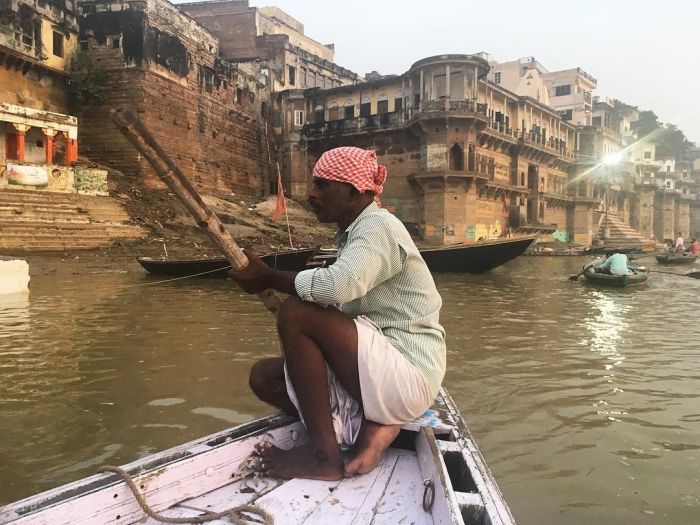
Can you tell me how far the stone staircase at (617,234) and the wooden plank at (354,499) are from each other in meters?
41.7

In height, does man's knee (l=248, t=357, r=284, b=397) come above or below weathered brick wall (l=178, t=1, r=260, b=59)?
below

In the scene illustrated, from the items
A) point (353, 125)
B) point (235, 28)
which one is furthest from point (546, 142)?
point (235, 28)

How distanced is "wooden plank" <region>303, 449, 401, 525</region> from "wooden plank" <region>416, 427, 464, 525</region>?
15 centimetres

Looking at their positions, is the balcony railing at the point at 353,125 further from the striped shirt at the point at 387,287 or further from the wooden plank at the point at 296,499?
the wooden plank at the point at 296,499

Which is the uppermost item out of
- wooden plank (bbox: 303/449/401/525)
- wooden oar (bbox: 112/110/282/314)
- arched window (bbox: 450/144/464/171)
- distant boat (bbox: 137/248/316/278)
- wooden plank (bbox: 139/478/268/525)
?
arched window (bbox: 450/144/464/171)

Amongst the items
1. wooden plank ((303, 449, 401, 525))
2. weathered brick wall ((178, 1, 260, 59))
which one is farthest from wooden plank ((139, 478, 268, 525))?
weathered brick wall ((178, 1, 260, 59))

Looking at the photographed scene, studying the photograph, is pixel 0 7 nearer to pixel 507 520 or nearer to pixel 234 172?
pixel 234 172

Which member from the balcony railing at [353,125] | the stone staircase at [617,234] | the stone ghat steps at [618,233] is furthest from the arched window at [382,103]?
the stone ghat steps at [618,233]

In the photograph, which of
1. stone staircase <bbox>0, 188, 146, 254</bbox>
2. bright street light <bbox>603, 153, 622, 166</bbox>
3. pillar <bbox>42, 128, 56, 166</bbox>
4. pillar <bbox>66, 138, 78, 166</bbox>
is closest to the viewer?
stone staircase <bbox>0, 188, 146, 254</bbox>

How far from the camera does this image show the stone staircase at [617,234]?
1583 inches

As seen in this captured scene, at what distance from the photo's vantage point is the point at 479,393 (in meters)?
4.49

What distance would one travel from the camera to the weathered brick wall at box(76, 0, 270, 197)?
22875 mm

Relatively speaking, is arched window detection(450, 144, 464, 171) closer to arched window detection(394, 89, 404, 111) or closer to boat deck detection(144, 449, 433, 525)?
arched window detection(394, 89, 404, 111)

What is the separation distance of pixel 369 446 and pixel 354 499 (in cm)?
25
